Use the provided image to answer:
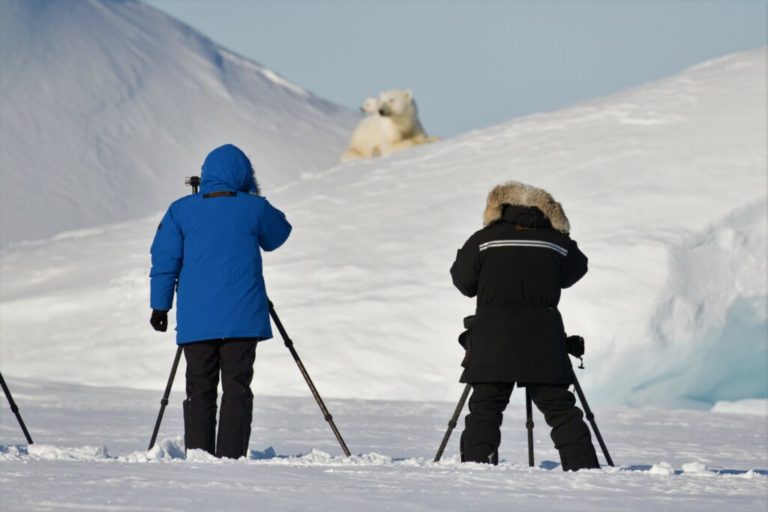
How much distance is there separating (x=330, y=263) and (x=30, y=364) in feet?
8.99

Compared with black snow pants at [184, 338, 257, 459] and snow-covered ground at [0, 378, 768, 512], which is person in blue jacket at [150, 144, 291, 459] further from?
snow-covered ground at [0, 378, 768, 512]

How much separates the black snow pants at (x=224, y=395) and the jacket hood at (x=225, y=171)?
23.2 inches

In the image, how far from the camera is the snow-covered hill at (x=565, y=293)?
10.6 meters

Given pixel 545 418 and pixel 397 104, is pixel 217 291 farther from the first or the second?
pixel 397 104

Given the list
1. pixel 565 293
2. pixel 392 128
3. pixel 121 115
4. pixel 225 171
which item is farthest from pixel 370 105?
pixel 225 171

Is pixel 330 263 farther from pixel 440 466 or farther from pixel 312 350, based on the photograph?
pixel 440 466

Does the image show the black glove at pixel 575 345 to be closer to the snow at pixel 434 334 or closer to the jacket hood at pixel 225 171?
the snow at pixel 434 334

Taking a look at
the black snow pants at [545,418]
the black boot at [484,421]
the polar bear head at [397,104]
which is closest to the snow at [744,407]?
the black snow pants at [545,418]

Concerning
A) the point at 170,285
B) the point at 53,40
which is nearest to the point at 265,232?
the point at 170,285

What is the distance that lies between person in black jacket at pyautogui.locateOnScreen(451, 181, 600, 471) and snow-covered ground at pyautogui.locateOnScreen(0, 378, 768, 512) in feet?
0.64

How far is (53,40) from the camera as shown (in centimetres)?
4134

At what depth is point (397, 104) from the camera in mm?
23375

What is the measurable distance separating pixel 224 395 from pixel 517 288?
116cm

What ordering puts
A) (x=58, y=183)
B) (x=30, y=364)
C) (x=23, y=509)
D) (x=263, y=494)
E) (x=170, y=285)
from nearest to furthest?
(x=23, y=509) → (x=263, y=494) → (x=170, y=285) → (x=30, y=364) → (x=58, y=183)
